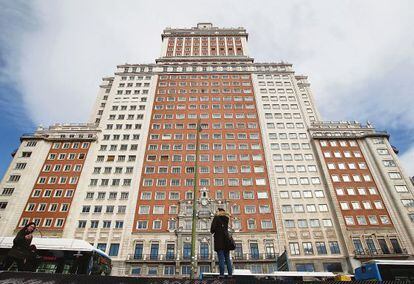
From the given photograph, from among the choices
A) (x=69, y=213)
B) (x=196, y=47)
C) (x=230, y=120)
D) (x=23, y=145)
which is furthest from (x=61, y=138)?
(x=196, y=47)

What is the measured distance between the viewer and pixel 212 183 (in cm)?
5194

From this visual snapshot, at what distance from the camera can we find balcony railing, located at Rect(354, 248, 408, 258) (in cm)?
4106

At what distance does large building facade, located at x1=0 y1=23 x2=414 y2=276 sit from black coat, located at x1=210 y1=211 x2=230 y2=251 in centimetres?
3652

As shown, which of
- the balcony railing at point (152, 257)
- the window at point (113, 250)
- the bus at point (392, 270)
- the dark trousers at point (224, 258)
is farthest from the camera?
the window at point (113, 250)

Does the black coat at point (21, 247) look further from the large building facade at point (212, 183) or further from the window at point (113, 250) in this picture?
the window at point (113, 250)

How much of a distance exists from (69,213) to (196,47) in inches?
2592

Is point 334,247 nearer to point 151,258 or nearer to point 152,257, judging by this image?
point 152,257

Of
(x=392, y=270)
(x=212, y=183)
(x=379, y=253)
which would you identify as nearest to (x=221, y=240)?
(x=392, y=270)

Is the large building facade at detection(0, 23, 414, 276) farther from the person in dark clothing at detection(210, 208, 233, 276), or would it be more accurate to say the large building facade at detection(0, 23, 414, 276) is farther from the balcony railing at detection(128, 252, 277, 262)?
the person in dark clothing at detection(210, 208, 233, 276)

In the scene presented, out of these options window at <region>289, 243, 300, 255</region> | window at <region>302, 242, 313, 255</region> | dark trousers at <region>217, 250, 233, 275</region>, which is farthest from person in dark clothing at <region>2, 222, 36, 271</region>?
window at <region>302, 242, 313, 255</region>

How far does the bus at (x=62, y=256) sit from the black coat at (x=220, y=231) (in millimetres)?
12093

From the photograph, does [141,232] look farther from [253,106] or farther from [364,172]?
[364,172]

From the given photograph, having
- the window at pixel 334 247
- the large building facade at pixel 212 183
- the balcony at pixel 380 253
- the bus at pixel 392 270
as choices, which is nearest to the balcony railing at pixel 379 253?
the balcony at pixel 380 253

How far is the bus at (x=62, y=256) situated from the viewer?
53.2ft
